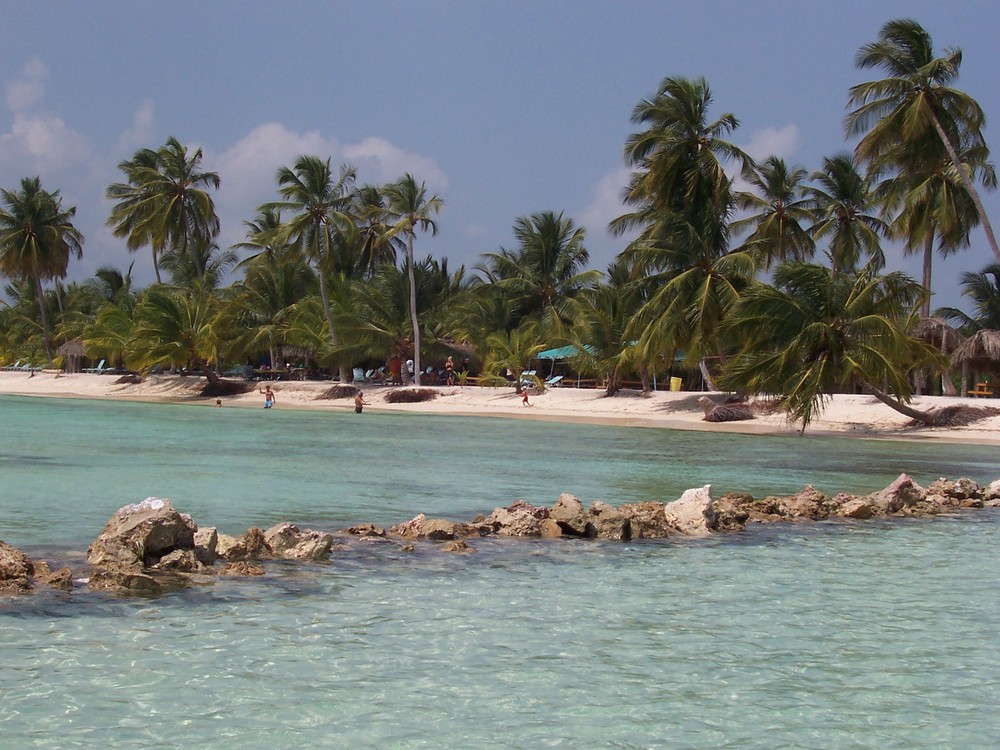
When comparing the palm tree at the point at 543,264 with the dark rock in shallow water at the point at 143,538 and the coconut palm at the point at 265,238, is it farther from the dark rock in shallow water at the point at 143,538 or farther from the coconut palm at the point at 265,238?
the dark rock in shallow water at the point at 143,538

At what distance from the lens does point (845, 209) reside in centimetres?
3425

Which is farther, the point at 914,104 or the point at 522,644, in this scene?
the point at 914,104

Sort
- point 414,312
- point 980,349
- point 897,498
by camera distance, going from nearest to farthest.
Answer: point 897,498 < point 980,349 < point 414,312

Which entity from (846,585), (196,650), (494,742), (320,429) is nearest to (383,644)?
(196,650)

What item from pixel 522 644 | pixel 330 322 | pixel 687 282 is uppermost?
pixel 687 282

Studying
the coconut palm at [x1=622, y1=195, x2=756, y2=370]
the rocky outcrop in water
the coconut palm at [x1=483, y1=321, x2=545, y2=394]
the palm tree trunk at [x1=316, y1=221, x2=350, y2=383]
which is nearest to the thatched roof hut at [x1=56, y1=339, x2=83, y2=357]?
the palm tree trunk at [x1=316, y1=221, x2=350, y2=383]

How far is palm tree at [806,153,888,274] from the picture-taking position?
3409 cm

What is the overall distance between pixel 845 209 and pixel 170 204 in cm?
2868

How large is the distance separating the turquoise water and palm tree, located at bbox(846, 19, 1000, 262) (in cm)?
1832

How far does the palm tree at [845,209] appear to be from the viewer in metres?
34.1

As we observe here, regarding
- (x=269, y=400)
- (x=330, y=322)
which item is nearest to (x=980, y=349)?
(x=330, y=322)

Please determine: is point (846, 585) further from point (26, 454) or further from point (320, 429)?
point (320, 429)

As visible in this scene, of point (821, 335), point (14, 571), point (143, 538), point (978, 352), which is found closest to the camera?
point (14, 571)

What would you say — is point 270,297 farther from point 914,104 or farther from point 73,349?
point 914,104
